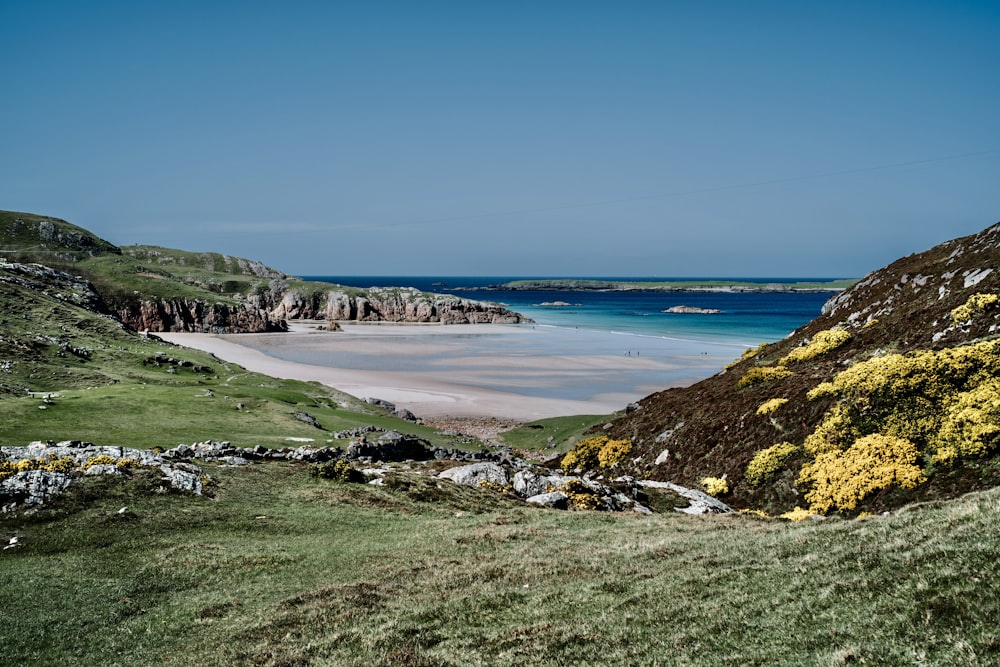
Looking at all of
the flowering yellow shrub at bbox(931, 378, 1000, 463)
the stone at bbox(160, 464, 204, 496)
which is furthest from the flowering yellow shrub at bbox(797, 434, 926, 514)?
the stone at bbox(160, 464, 204, 496)

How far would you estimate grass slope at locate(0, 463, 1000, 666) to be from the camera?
1151 cm

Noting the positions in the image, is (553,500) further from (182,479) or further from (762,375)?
(762,375)

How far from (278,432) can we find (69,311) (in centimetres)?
6560

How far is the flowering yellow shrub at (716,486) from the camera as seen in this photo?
3612cm

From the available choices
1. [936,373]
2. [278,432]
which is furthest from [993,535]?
[278,432]

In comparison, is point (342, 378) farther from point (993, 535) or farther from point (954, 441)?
point (993, 535)

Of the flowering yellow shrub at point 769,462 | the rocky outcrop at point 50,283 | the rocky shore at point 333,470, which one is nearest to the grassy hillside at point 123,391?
the rocky outcrop at point 50,283

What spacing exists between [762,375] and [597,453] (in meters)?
14.6

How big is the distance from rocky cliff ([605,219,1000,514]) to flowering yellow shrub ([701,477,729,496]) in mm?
171

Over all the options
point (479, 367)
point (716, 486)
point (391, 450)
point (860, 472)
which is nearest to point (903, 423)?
point (860, 472)

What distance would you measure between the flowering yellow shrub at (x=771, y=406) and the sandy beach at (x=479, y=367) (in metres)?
41.8

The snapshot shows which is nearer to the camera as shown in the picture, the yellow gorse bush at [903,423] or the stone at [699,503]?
the yellow gorse bush at [903,423]

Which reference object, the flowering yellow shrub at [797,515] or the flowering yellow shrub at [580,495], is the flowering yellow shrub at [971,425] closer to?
the flowering yellow shrub at [797,515]

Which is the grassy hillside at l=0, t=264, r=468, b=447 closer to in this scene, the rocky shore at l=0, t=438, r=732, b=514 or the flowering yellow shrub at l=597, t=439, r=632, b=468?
the rocky shore at l=0, t=438, r=732, b=514
